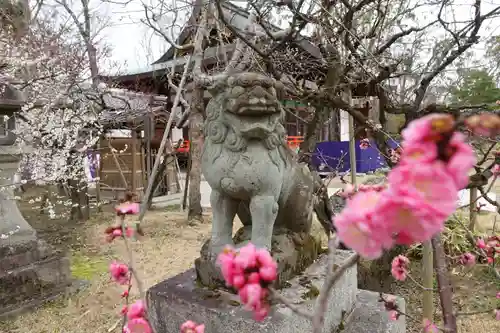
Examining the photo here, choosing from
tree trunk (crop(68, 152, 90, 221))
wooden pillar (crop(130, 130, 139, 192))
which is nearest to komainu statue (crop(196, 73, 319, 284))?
tree trunk (crop(68, 152, 90, 221))

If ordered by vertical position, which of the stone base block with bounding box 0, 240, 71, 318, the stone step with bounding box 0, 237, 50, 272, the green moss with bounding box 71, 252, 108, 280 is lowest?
the green moss with bounding box 71, 252, 108, 280

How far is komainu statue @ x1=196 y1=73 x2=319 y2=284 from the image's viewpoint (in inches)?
81.1

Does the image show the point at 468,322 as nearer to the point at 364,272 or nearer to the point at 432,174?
the point at 364,272

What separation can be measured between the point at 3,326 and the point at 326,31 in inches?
174

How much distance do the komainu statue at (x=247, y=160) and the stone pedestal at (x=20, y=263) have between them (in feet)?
7.55

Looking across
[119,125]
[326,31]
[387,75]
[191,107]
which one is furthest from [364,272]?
[119,125]

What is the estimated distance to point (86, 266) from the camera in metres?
4.84

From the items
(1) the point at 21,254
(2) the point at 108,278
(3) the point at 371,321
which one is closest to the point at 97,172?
(2) the point at 108,278

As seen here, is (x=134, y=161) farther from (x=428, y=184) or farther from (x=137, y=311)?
(x=428, y=184)

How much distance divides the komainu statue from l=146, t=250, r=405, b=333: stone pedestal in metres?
0.14

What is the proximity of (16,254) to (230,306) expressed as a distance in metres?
2.73

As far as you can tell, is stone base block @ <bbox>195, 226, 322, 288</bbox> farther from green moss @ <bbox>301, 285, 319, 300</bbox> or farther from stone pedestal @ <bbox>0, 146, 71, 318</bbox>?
stone pedestal @ <bbox>0, 146, 71, 318</bbox>

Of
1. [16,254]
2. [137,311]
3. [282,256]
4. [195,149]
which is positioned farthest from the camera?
[195,149]

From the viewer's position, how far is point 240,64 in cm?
550
